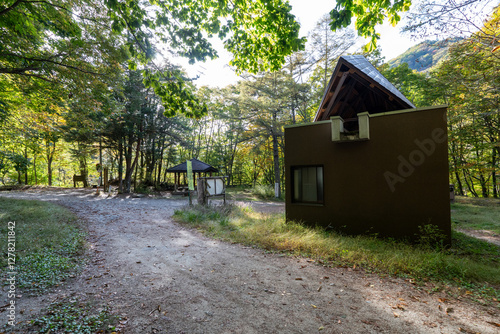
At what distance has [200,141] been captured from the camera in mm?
24078

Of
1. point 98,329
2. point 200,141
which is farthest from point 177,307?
point 200,141

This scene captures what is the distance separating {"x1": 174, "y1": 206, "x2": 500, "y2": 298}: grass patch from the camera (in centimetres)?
358

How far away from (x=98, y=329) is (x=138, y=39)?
11.9ft

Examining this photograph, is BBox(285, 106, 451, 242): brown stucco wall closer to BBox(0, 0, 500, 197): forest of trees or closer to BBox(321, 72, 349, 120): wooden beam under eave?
BBox(321, 72, 349, 120): wooden beam under eave

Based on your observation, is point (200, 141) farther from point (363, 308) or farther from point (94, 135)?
point (363, 308)

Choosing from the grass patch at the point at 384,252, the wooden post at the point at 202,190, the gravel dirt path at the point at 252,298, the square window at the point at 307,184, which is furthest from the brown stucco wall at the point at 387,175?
the wooden post at the point at 202,190

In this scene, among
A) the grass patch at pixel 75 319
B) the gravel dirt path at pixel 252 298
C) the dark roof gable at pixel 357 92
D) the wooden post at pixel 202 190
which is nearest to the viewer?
the grass patch at pixel 75 319

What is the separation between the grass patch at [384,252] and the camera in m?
3.58

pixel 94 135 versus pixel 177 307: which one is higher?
pixel 94 135

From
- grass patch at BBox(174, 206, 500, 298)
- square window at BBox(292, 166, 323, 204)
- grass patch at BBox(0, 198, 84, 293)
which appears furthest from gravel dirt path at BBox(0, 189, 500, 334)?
square window at BBox(292, 166, 323, 204)

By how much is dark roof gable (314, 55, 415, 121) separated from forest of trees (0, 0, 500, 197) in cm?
171

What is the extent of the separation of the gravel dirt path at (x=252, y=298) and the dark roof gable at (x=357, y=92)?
5.02 metres

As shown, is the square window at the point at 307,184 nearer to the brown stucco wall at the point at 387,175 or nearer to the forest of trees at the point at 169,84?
the brown stucco wall at the point at 387,175

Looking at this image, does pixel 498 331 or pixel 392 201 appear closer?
pixel 498 331
